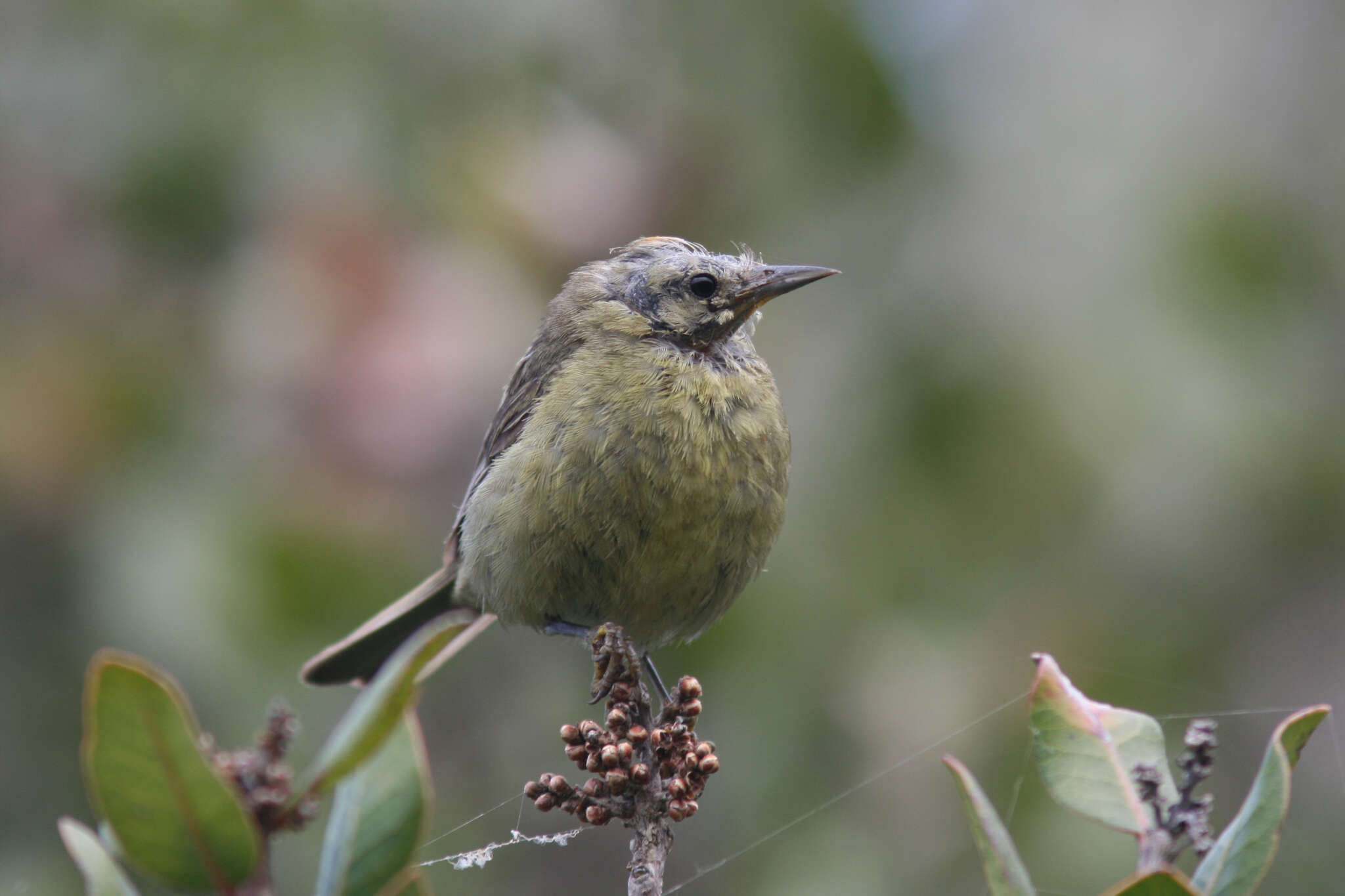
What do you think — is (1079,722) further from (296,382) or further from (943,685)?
(296,382)

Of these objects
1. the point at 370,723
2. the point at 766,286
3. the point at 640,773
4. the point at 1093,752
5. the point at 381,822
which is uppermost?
the point at 766,286

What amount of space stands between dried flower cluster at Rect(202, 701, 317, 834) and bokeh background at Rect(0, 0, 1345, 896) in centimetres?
282

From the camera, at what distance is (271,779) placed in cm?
138

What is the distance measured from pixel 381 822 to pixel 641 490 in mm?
1910

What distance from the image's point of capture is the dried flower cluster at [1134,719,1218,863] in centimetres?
156

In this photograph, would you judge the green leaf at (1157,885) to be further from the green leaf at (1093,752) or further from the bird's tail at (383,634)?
the bird's tail at (383,634)

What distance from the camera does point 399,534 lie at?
472cm

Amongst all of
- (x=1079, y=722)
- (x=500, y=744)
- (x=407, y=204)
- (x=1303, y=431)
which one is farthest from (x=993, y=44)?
(x=1079, y=722)

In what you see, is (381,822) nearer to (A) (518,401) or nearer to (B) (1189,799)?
(B) (1189,799)

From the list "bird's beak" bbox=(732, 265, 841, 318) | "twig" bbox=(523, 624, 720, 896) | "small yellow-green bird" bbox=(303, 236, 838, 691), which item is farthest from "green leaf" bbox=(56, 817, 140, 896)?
"bird's beak" bbox=(732, 265, 841, 318)

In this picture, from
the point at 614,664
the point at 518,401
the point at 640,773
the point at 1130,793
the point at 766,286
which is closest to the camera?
the point at 1130,793

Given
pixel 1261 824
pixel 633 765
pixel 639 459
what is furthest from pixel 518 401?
pixel 1261 824

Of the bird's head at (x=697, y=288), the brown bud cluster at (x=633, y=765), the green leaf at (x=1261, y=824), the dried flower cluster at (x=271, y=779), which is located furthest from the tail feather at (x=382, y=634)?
the green leaf at (x=1261, y=824)

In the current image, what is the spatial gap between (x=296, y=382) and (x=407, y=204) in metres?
0.76
